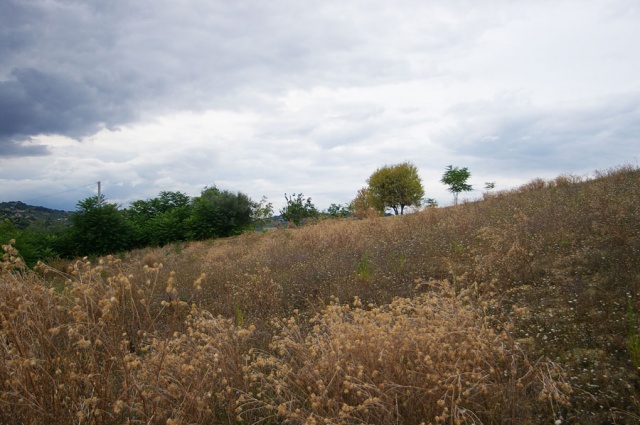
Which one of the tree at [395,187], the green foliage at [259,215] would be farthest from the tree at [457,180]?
the green foliage at [259,215]

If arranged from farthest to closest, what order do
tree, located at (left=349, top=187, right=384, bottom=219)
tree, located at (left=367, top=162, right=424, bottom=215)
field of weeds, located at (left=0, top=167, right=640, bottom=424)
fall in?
tree, located at (left=367, top=162, right=424, bottom=215) < tree, located at (left=349, top=187, right=384, bottom=219) < field of weeds, located at (left=0, top=167, right=640, bottom=424)

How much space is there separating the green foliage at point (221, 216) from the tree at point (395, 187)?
15035mm

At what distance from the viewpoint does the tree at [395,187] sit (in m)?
35.1

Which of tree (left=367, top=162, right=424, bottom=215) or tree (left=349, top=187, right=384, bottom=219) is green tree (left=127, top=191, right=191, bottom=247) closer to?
tree (left=349, top=187, right=384, bottom=219)

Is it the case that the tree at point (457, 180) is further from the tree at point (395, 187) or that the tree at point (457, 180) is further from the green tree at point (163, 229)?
the green tree at point (163, 229)

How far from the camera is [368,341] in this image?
307 centimetres

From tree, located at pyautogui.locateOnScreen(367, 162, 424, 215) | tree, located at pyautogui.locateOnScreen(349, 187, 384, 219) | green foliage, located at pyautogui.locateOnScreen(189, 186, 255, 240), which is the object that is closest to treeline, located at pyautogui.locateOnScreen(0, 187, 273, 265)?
green foliage, located at pyautogui.locateOnScreen(189, 186, 255, 240)

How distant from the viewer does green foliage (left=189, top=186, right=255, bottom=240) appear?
72.6 ft

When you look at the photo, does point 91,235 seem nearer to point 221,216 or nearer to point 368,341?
point 221,216

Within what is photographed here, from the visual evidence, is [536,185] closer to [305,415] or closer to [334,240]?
[334,240]

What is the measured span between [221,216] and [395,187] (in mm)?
17976

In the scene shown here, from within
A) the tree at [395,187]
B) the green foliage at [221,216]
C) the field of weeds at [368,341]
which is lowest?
the field of weeds at [368,341]

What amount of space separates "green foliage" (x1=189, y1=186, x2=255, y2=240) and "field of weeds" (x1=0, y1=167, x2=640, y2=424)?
15012 millimetres

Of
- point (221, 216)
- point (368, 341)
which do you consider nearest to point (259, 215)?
point (221, 216)
